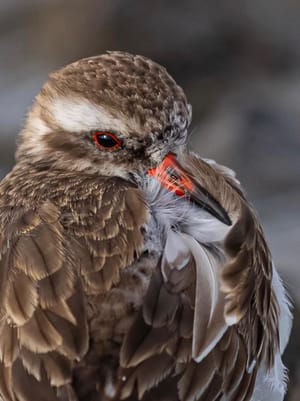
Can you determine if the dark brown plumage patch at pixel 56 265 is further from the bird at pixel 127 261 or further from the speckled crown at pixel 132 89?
the speckled crown at pixel 132 89

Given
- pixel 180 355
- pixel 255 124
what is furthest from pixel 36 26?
pixel 180 355

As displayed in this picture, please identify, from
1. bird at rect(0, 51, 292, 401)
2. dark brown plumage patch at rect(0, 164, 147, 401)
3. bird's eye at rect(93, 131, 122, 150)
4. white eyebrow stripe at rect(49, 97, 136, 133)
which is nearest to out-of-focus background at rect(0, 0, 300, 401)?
bird at rect(0, 51, 292, 401)

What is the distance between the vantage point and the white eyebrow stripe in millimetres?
3912

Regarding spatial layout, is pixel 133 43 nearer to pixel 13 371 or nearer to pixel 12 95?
pixel 12 95

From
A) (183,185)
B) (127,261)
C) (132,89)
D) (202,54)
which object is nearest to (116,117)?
(132,89)

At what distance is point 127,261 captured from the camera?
355 cm

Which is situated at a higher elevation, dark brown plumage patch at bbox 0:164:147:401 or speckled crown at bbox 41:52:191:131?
speckled crown at bbox 41:52:191:131

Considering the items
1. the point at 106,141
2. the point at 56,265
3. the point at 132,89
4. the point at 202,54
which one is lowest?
the point at 202,54

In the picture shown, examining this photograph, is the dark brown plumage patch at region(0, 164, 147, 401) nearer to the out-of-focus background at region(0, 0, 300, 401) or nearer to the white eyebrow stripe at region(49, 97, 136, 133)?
the white eyebrow stripe at region(49, 97, 136, 133)

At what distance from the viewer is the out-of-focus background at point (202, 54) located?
6129 millimetres

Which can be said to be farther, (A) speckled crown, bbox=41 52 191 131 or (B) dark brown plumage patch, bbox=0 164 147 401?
(A) speckled crown, bbox=41 52 191 131

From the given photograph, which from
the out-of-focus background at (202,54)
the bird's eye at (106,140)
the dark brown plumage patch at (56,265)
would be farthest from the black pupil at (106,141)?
the out-of-focus background at (202,54)

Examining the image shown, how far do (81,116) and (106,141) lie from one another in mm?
121

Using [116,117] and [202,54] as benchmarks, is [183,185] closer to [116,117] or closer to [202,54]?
[116,117]
